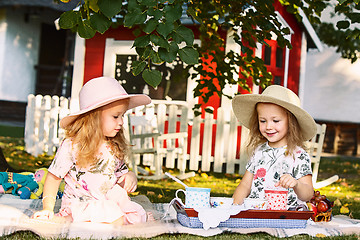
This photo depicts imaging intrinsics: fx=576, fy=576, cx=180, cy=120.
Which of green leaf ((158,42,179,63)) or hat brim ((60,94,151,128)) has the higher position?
green leaf ((158,42,179,63))

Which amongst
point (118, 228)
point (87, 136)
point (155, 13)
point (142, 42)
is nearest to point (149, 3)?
point (155, 13)

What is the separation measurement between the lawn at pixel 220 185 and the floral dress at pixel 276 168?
1.80ft

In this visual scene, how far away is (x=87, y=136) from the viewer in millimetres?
4176

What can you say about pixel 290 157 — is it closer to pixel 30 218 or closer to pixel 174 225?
pixel 174 225

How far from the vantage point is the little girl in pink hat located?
4.11 metres

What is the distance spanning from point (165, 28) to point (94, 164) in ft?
3.92

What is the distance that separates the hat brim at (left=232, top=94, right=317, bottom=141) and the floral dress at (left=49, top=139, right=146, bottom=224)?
3.72 feet

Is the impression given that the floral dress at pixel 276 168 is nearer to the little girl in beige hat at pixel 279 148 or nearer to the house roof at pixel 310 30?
the little girl in beige hat at pixel 279 148

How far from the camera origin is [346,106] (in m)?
18.8

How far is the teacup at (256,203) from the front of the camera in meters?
4.13

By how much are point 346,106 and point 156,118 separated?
10.8m

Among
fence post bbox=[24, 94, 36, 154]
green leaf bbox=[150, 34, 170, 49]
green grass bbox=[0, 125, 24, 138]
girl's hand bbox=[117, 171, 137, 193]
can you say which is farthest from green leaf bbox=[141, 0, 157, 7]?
green grass bbox=[0, 125, 24, 138]

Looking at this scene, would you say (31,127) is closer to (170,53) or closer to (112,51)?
(112,51)

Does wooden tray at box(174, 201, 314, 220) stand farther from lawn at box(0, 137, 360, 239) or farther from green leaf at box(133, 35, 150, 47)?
green leaf at box(133, 35, 150, 47)
